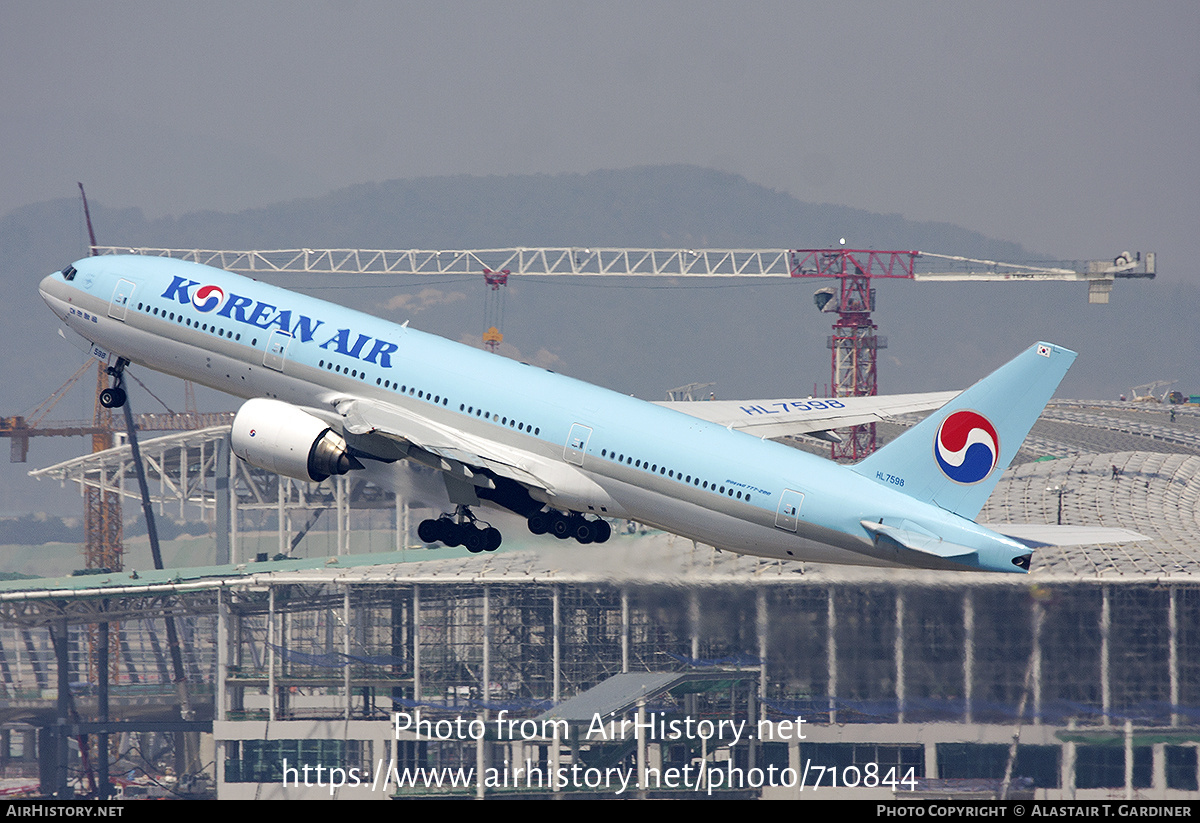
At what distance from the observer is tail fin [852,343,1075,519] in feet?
135

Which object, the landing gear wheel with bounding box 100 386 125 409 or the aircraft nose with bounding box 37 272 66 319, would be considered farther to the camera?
the landing gear wheel with bounding box 100 386 125 409

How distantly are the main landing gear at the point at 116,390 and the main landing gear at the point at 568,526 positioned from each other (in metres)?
16.6

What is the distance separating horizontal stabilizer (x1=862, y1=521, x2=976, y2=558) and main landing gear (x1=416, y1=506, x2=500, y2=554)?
44.5 feet

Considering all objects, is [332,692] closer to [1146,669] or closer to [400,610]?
[400,610]

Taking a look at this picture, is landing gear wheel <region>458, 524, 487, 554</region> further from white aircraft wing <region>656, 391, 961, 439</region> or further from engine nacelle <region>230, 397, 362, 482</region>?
white aircraft wing <region>656, 391, 961, 439</region>

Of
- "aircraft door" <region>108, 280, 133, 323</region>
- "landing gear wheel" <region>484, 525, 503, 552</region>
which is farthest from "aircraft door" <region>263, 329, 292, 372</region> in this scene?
"landing gear wheel" <region>484, 525, 503, 552</region>

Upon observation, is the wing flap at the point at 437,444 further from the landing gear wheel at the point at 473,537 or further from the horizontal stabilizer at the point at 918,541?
the horizontal stabilizer at the point at 918,541

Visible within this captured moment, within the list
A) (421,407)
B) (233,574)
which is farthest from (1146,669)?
(233,574)

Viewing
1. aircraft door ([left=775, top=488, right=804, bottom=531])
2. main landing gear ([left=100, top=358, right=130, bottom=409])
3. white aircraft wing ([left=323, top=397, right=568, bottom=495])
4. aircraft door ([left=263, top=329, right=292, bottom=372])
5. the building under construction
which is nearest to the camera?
aircraft door ([left=775, top=488, right=804, bottom=531])

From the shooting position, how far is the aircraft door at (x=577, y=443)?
4388 centimetres

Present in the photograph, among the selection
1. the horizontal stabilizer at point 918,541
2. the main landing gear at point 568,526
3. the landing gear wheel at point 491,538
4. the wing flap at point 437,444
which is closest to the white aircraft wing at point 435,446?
the wing flap at point 437,444

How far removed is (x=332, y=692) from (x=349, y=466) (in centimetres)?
6745

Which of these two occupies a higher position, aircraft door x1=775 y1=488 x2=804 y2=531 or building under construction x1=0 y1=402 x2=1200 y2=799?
aircraft door x1=775 y1=488 x2=804 y2=531

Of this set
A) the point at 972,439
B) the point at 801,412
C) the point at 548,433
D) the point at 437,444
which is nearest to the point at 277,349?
the point at 437,444
